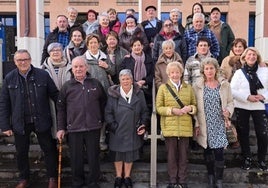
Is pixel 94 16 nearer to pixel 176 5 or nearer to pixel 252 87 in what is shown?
pixel 252 87

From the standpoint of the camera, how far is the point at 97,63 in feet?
17.6

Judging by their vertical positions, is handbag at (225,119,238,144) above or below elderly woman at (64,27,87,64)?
below

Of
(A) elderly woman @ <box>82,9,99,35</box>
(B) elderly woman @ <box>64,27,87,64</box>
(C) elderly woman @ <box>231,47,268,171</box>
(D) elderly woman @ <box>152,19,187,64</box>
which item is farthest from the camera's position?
(A) elderly woman @ <box>82,9,99,35</box>

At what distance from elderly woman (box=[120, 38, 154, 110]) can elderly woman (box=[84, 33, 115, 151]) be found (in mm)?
339

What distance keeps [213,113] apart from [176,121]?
0.49m

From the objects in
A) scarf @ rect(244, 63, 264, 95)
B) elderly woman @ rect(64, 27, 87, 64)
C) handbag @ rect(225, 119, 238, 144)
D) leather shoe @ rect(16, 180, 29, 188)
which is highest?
elderly woman @ rect(64, 27, 87, 64)

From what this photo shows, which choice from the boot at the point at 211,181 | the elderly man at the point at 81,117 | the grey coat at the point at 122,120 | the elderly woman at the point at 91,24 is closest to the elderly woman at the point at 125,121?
the grey coat at the point at 122,120

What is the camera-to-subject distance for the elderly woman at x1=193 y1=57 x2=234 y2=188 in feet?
16.3

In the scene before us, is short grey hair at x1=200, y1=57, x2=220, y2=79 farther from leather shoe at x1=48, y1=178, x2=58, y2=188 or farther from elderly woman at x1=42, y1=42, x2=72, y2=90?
leather shoe at x1=48, y1=178, x2=58, y2=188

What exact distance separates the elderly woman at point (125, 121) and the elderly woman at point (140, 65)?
519 mm

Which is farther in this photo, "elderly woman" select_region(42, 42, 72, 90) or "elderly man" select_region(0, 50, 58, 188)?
"elderly woman" select_region(42, 42, 72, 90)

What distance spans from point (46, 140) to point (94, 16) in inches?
117

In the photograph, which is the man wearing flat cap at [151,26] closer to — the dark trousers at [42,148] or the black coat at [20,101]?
the black coat at [20,101]

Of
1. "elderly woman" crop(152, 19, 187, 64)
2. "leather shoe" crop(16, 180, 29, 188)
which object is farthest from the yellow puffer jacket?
"leather shoe" crop(16, 180, 29, 188)
